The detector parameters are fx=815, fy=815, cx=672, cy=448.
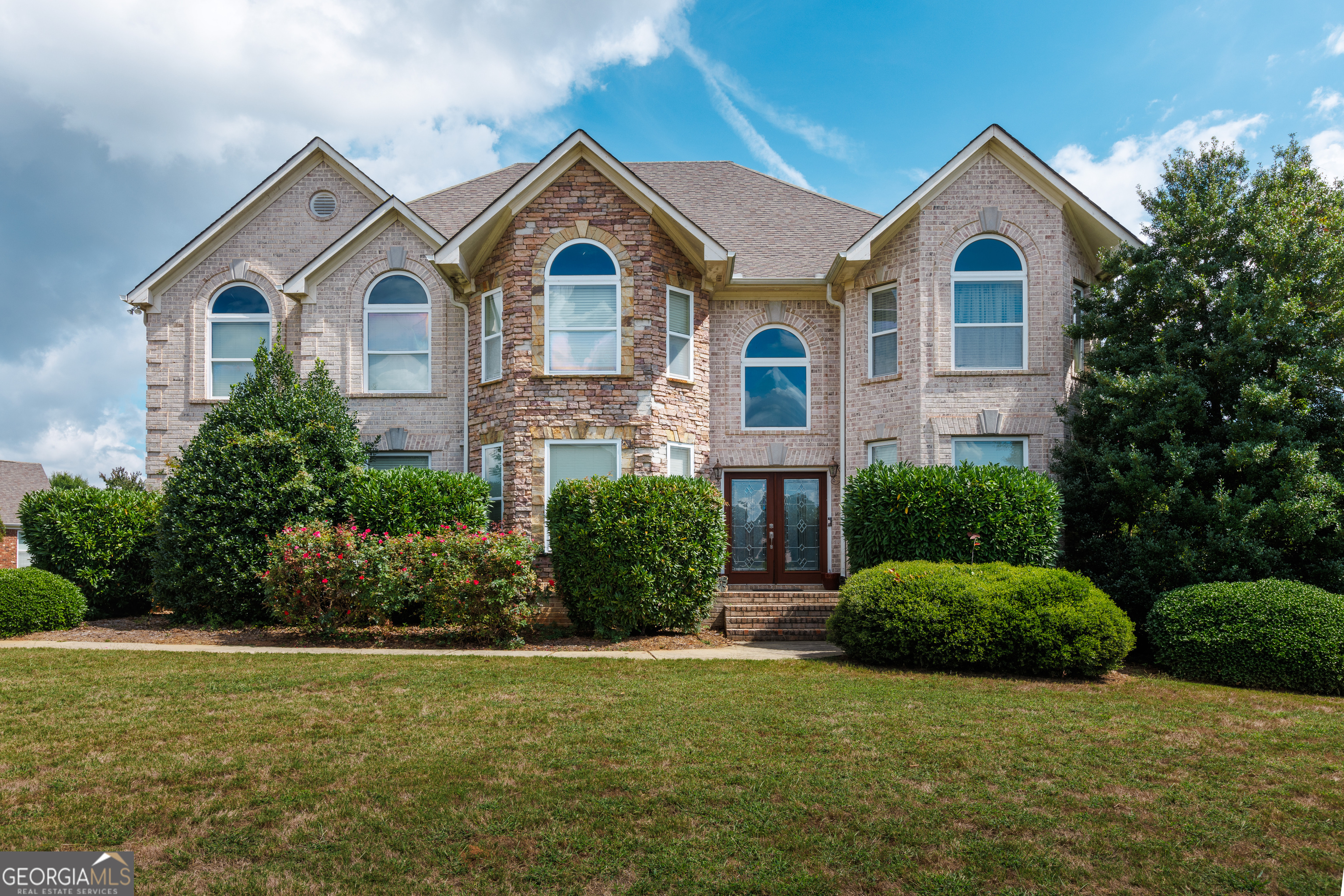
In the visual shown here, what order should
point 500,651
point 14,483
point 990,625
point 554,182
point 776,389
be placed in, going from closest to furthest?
point 990,625 < point 500,651 < point 554,182 < point 776,389 < point 14,483

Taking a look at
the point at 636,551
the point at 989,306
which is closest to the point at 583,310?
the point at 636,551

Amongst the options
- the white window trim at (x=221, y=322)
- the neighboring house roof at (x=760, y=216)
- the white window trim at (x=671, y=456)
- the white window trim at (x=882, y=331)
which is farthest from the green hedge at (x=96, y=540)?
the white window trim at (x=882, y=331)

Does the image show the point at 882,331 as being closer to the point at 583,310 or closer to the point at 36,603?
the point at 583,310

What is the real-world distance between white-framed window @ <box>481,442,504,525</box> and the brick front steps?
458 centimetres

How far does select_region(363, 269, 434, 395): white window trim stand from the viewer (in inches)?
661

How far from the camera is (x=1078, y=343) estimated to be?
51.1ft

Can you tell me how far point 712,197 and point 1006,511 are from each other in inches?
446

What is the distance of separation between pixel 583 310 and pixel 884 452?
21.1 ft

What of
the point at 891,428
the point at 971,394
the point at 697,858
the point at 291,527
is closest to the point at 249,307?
the point at 291,527

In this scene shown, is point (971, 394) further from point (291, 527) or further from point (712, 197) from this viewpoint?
point (291, 527)

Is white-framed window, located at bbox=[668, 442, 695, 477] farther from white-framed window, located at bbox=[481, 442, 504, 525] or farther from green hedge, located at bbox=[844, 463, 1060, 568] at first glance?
green hedge, located at bbox=[844, 463, 1060, 568]

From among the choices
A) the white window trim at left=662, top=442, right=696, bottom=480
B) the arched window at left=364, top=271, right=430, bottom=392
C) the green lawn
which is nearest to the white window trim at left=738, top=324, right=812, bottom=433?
the white window trim at left=662, top=442, right=696, bottom=480

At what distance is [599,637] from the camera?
12.6 m

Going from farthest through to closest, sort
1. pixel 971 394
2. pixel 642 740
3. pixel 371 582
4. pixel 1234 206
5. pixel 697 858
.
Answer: pixel 971 394, pixel 1234 206, pixel 371 582, pixel 642 740, pixel 697 858
